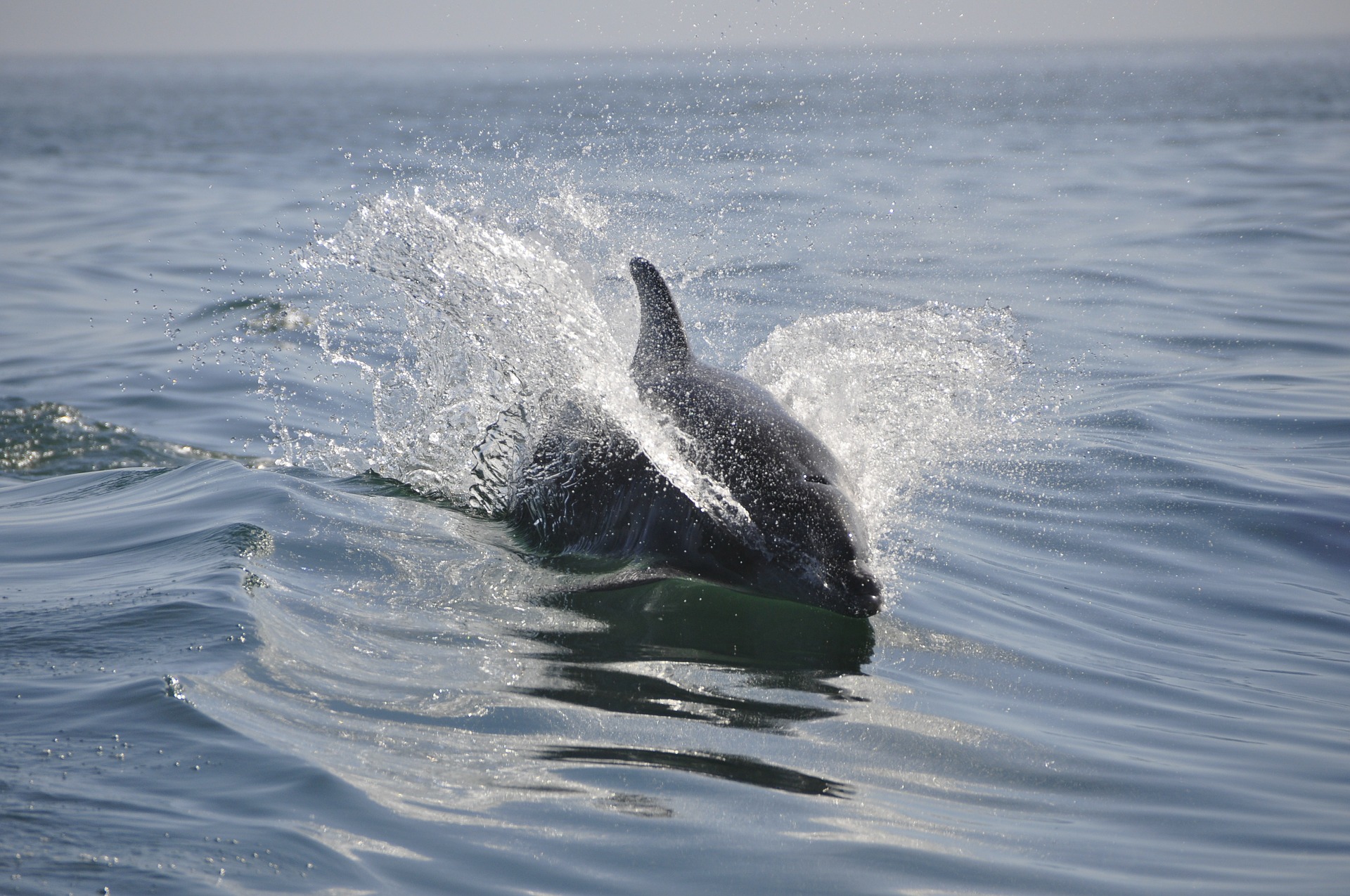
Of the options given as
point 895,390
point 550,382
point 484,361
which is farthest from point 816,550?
point 895,390

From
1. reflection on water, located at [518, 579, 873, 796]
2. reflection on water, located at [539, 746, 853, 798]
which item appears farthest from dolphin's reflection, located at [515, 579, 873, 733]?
reflection on water, located at [539, 746, 853, 798]

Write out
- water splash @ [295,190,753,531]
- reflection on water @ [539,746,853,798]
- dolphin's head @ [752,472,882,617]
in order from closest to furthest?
reflection on water @ [539,746,853,798], dolphin's head @ [752,472,882,617], water splash @ [295,190,753,531]

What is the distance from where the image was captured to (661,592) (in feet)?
18.2

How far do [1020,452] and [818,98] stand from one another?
47684mm

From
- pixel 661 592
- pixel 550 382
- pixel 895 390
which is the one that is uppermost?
pixel 550 382

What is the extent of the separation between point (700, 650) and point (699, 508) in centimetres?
64

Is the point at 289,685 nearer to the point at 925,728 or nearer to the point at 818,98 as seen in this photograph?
the point at 925,728

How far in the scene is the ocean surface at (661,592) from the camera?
361 centimetres

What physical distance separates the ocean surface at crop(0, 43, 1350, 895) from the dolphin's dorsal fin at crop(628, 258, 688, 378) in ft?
0.67

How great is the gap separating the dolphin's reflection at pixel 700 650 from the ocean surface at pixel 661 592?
0.08 ft

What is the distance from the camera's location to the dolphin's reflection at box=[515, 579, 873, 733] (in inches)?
177

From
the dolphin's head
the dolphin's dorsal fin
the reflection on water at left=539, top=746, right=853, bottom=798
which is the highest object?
→ the dolphin's dorsal fin

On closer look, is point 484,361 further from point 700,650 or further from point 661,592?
point 700,650

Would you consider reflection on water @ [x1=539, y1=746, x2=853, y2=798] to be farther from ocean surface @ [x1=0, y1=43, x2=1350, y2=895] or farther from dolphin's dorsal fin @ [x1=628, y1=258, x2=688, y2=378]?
dolphin's dorsal fin @ [x1=628, y1=258, x2=688, y2=378]
